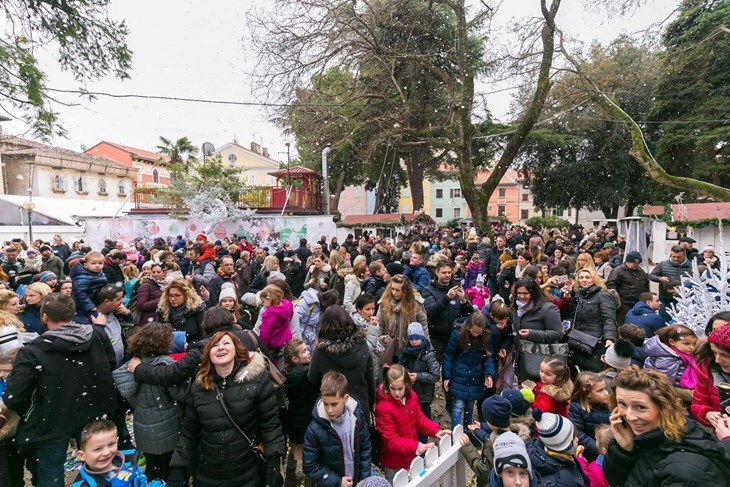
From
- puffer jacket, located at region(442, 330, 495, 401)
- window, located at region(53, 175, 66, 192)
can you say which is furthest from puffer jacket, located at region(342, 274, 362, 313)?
window, located at region(53, 175, 66, 192)

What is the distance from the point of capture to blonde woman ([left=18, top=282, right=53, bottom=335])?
160 inches

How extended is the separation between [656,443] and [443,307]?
273cm

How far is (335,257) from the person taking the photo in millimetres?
7410

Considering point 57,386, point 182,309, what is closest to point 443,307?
point 182,309

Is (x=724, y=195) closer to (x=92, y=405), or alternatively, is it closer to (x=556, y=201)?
(x=92, y=405)

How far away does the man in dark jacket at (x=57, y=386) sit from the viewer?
8.73 ft

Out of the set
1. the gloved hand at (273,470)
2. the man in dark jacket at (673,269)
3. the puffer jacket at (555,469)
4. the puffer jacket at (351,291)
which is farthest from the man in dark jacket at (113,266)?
the man in dark jacket at (673,269)

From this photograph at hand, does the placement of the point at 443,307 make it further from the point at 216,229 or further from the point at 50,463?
the point at 216,229

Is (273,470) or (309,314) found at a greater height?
(309,314)

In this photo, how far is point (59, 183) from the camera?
3588 cm

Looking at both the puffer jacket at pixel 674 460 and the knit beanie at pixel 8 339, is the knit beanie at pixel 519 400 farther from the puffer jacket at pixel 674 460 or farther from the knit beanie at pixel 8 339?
the knit beanie at pixel 8 339

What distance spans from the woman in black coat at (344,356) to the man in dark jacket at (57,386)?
5.28 ft

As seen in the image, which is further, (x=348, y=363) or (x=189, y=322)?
(x=189, y=322)

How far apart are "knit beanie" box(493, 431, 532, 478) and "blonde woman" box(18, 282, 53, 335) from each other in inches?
176
